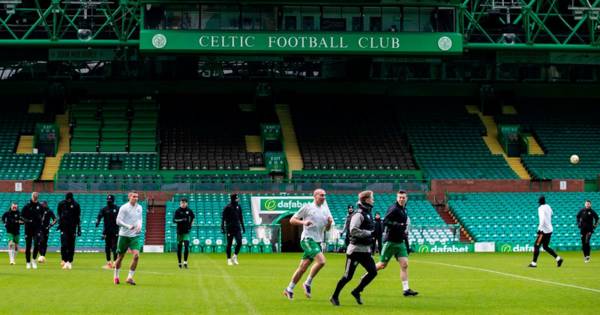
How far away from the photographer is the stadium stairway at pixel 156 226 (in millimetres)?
51125

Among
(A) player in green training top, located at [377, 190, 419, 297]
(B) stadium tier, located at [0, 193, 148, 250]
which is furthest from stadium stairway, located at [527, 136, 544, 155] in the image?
(A) player in green training top, located at [377, 190, 419, 297]

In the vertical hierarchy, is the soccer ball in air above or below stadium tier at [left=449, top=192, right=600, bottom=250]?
above

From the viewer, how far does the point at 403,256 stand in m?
21.3

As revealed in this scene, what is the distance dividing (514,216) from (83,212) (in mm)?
20949

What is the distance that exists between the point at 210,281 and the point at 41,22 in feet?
109

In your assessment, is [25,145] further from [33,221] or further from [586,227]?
[586,227]

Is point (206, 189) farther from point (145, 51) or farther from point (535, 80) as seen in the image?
point (535, 80)

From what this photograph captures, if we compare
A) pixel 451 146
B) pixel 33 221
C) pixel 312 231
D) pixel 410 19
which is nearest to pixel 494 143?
pixel 451 146

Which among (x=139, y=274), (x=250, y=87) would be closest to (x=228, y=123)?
(x=250, y=87)

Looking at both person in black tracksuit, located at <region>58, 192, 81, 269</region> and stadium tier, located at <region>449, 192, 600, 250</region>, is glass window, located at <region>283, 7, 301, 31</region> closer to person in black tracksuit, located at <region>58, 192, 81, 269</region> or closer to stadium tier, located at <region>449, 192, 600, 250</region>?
stadium tier, located at <region>449, 192, 600, 250</region>

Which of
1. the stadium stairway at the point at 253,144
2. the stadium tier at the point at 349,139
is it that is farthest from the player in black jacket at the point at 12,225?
the stadium stairway at the point at 253,144

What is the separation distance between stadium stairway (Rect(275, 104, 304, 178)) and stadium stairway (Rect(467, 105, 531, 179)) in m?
11.4

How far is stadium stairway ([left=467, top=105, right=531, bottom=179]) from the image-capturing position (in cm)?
6253

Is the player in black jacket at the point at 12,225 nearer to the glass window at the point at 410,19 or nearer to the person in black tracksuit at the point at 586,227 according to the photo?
the person in black tracksuit at the point at 586,227
